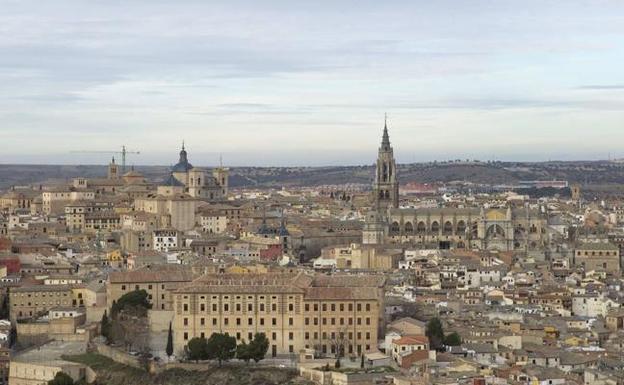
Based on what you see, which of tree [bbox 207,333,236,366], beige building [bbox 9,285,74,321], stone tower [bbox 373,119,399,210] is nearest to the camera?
tree [bbox 207,333,236,366]

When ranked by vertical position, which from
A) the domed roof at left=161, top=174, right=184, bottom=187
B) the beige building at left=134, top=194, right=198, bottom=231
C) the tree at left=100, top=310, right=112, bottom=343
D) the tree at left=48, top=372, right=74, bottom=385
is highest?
the domed roof at left=161, top=174, right=184, bottom=187

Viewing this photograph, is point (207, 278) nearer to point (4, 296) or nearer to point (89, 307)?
point (89, 307)

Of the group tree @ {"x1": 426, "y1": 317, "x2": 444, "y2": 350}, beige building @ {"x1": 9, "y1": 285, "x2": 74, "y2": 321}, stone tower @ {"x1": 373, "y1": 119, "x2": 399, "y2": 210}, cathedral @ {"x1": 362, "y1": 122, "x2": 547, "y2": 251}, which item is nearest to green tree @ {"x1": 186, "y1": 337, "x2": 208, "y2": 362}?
tree @ {"x1": 426, "y1": 317, "x2": 444, "y2": 350}

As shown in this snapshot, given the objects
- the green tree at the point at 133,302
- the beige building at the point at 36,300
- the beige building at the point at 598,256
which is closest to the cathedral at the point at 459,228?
the beige building at the point at 598,256

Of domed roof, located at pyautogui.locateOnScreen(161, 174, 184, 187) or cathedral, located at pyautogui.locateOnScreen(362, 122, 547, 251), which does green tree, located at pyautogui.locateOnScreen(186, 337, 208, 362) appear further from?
domed roof, located at pyautogui.locateOnScreen(161, 174, 184, 187)

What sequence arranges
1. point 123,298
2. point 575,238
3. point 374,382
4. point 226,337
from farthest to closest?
point 575,238, point 123,298, point 226,337, point 374,382

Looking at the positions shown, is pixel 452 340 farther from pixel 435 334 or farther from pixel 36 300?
pixel 36 300


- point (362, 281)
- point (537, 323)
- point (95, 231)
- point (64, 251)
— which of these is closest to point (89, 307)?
point (362, 281)
